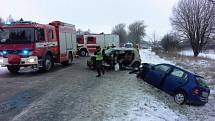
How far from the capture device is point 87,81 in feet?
54.0

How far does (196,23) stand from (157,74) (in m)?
51.2

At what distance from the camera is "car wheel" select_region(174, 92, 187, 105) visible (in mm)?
13484

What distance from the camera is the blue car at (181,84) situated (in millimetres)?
13305

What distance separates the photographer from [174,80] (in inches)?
567

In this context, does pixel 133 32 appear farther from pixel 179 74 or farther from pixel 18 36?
pixel 179 74

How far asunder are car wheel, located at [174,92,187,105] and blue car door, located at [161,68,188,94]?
0.38m

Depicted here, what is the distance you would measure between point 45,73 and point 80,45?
23.1m

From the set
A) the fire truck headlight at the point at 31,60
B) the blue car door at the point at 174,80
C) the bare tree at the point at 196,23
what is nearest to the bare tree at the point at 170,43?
the bare tree at the point at 196,23

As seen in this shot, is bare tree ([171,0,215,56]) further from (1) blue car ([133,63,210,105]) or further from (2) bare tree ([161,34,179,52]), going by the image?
(1) blue car ([133,63,210,105])

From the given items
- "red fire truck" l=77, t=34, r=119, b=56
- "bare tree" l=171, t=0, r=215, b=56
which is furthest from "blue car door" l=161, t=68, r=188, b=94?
"bare tree" l=171, t=0, r=215, b=56

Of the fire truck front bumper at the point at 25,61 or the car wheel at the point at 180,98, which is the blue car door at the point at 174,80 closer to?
the car wheel at the point at 180,98

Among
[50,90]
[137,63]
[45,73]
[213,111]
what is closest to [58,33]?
[45,73]

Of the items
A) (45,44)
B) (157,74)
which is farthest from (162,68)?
(45,44)

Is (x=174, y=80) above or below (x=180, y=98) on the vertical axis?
above
